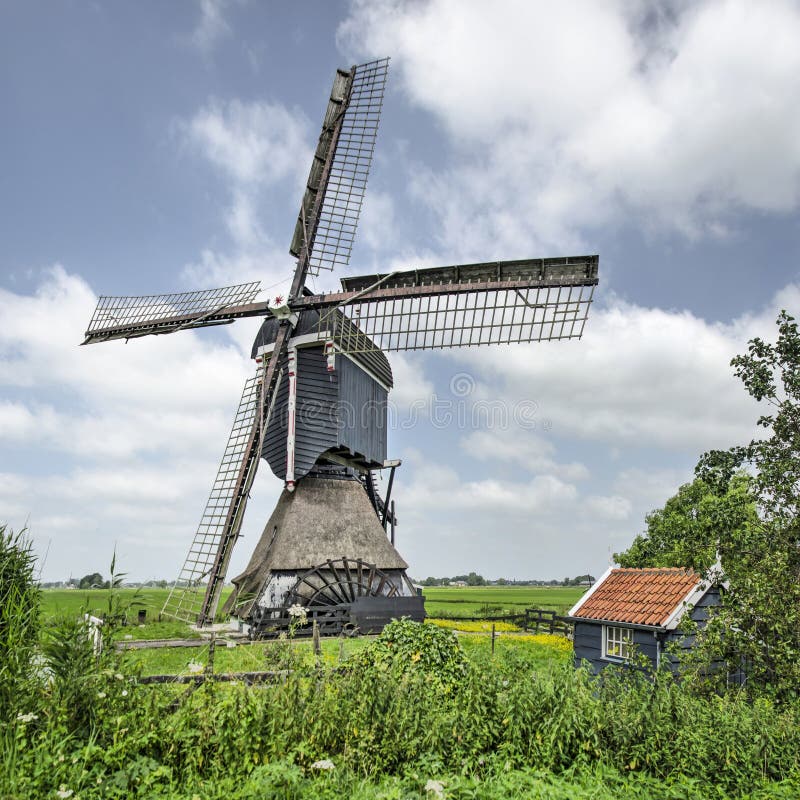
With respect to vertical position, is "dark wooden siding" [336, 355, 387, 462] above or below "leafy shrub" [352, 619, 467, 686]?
above

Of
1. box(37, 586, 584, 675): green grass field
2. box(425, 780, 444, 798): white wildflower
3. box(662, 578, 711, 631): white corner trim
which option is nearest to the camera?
box(425, 780, 444, 798): white wildflower

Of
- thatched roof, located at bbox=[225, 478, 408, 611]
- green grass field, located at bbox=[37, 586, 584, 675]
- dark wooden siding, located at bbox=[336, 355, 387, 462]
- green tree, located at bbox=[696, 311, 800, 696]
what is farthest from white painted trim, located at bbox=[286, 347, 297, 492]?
green tree, located at bbox=[696, 311, 800, 696]

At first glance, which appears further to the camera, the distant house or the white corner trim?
the distant house

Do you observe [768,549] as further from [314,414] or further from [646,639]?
[314,414]

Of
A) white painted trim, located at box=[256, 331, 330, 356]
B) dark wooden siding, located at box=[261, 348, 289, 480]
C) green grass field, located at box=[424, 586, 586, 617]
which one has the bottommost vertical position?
green grass field, located at box=[424, 586, 586, 617]

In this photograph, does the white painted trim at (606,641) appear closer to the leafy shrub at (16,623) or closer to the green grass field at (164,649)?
the green grass field at (164,649)

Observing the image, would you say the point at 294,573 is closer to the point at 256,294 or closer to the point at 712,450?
the point at 256,294

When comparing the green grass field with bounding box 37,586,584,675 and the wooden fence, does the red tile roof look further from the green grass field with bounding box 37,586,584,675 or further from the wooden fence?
the wooden fence

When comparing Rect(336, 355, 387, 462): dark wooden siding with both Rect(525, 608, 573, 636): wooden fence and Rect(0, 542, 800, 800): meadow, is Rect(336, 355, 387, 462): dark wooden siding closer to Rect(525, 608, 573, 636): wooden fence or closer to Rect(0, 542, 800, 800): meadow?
Rect(525, 608, 573, 636): wooden fence

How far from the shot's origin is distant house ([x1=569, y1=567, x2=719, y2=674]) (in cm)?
1174

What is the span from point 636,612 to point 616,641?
100 centimetres

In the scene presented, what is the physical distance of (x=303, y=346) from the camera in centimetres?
Answer: 1966

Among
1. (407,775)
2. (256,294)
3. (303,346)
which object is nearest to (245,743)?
(407,775)

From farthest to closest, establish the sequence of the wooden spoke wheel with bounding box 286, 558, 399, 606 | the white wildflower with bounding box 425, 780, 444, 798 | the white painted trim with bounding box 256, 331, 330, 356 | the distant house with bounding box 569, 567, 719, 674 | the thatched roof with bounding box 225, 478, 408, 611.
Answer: the white painted trim with bounding box 256, 331, 330, 356 < the thatched roof with bounding box 225, 478, 408, 611 < the wooden spoke wheel with bounding box 286, 558, 399, 606 < the distant house with bounding box 569, 567, 719, 674 < the white wildflower with bounding box 425, 780, 444, 798
